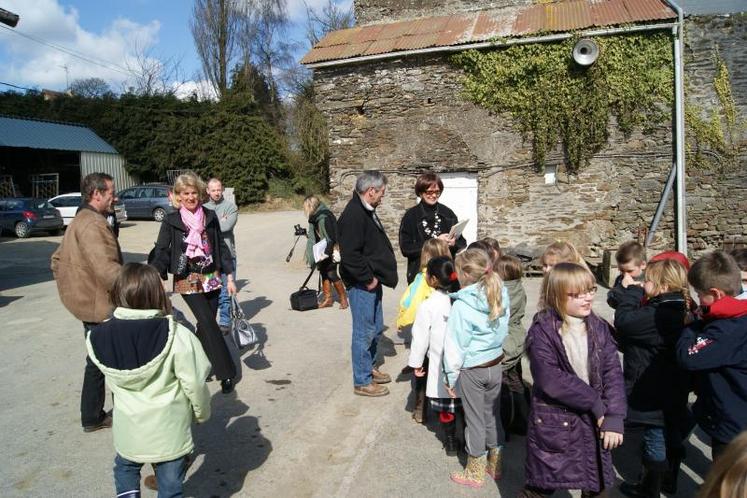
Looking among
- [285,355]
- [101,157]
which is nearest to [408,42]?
[285,355]

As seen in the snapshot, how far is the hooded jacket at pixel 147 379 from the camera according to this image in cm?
270

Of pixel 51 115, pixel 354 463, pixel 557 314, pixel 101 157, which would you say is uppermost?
pixel 51 115

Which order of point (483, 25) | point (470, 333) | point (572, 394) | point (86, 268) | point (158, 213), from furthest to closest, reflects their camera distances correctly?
point (158, 213), point (483, 25), point (86, 268), point (470, 333), point (572, 394)

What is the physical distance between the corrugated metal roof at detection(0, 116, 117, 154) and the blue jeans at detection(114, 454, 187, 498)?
25849 millimetres

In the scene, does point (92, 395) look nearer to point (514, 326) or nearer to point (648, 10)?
point (514, 326)

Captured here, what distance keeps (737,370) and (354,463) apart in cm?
238

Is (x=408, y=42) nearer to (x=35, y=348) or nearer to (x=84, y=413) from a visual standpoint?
(x=35, y=348)

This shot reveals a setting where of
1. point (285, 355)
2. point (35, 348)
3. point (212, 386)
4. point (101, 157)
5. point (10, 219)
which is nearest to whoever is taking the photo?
point (212, 386)

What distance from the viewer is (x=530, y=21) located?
1198 centimetres

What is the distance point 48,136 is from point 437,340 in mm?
27817

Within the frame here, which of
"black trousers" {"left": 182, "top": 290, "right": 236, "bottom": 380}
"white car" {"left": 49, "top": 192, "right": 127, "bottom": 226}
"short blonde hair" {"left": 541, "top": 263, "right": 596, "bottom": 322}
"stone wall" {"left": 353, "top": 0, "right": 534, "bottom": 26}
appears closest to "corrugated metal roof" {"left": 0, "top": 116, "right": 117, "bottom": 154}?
"white car" {"left": 49, "top": 192, "right": 127, "bottom": 226}

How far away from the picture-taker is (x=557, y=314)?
280 centimetres

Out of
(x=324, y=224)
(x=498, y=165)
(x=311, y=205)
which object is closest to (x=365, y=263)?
(x=324, y=224)

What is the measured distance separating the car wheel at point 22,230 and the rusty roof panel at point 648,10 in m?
19.3
